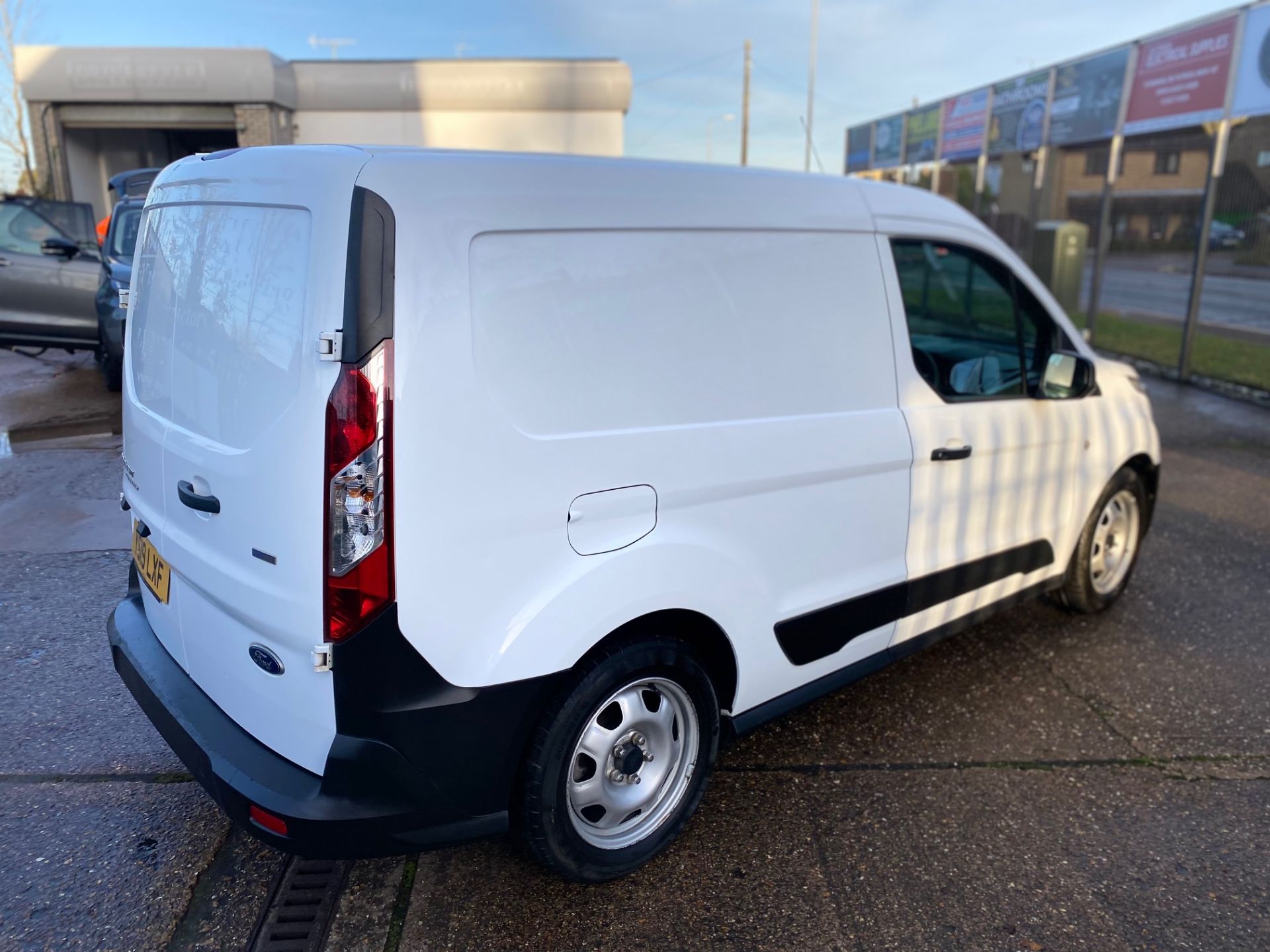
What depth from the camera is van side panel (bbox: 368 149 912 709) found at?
2160 mm

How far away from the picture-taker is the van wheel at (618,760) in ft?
8.11

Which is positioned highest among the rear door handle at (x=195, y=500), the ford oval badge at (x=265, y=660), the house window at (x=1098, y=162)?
the house window at (x=1098, y=162)

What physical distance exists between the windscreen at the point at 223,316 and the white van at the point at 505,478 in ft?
0.04

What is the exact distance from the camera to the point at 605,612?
2.44m

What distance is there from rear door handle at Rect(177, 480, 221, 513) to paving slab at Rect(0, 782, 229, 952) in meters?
1.12

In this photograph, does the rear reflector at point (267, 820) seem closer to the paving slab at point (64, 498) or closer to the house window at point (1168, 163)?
the paving slab at point (64, 498)

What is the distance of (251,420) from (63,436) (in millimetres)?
6682

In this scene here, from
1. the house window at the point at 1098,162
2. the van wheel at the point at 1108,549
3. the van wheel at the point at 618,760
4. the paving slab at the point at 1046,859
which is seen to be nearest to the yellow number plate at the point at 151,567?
the van wheel at the point at 618,760

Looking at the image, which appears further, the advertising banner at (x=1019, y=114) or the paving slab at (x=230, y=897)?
the advertising banner at (x=1019, y=114)

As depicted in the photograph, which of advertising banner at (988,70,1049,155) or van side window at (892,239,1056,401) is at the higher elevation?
advertising banner at (988,70,1049,155)

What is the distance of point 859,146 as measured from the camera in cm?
2464

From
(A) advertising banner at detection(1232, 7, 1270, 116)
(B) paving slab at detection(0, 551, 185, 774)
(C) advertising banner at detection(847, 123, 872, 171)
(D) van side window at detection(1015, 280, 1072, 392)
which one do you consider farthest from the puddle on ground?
(C) advertising banner at detection(847, 123, 872, 171)

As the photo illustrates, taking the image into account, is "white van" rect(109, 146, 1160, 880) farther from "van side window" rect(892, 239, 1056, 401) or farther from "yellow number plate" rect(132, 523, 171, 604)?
"van side window" rect(892, 239, 1056, 401)

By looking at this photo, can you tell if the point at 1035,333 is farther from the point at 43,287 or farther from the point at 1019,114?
the point at 1019,114
